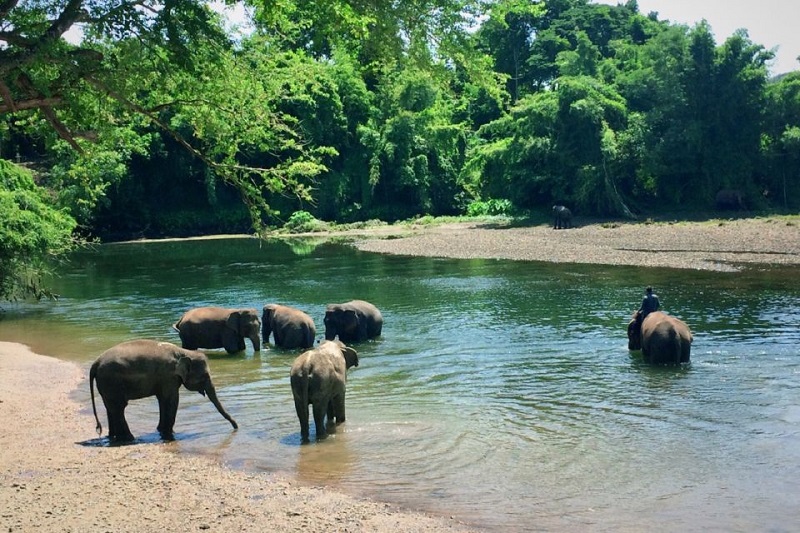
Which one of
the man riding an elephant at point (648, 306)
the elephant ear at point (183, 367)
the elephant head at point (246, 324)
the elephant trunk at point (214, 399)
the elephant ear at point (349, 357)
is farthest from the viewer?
the elephant head at point (246, 324)

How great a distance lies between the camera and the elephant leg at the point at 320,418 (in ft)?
39.0

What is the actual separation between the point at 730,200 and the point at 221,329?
36.7 metres

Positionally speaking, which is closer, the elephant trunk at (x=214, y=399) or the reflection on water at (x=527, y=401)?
the reflection on water at (x=527, y=401)

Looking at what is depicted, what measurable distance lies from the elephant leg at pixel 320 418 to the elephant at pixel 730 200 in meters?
41.0

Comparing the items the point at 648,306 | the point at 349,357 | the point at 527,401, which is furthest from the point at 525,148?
the point at 349,357

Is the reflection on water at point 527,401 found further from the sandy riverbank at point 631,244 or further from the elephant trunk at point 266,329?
the sandy riverbank at point 631,244

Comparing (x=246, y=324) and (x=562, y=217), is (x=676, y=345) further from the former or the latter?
(x=562, y=217)

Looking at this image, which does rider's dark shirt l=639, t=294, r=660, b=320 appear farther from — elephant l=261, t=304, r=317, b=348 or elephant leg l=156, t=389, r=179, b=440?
elephant leg l=156, t=389, r=179, b=440

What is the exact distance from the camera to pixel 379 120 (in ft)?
213

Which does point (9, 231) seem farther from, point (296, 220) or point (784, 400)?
point (296, 220)

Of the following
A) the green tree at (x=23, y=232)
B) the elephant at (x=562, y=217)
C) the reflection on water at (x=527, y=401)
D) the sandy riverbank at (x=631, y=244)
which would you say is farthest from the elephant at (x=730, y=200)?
the green tree at (x=23, y=232)

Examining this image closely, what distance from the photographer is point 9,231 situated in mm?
22422

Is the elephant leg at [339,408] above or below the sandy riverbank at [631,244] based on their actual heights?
below

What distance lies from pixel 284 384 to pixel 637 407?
5922mm
